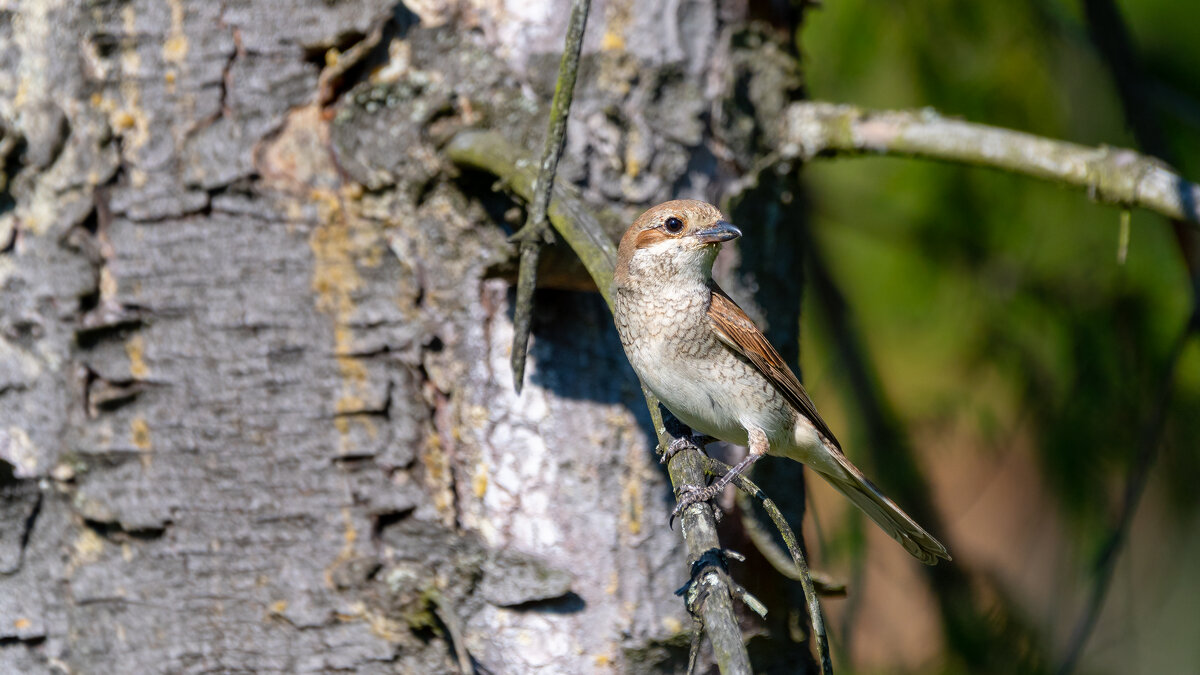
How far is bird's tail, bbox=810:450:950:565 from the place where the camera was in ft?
8.51

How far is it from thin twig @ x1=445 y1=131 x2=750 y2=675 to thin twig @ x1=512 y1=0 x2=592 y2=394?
71 millimetres

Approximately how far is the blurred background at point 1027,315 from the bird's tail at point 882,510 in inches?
36.0

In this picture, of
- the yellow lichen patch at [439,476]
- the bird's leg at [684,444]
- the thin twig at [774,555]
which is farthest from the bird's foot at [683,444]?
the yellow lichen patch at [439,476]

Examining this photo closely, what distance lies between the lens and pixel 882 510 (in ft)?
9.02

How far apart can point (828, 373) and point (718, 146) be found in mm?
→ 1706

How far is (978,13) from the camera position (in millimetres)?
3982

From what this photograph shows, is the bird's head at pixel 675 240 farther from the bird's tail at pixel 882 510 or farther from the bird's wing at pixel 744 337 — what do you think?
the bird's tail at pixel 882 510

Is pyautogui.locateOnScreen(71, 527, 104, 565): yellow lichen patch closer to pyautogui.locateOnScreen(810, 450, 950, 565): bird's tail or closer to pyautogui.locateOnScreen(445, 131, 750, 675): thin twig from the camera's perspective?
pyautogui.locateOnScreen(445, 131, 750, 675): thin twig

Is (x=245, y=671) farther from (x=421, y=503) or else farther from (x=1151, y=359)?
(x=1151, y=359)

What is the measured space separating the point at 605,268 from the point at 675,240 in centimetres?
56

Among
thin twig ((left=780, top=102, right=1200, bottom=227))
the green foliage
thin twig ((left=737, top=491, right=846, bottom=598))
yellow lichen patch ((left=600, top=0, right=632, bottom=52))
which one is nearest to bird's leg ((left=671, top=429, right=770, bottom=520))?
thin twig ((left=737, top=491, right=846, bottom=598))

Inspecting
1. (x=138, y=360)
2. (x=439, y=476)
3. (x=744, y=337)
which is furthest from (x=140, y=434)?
(x=744, y=337)

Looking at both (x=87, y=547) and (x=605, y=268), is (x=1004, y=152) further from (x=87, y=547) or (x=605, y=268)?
(x=87, y=547)

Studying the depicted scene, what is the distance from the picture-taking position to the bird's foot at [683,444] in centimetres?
229
